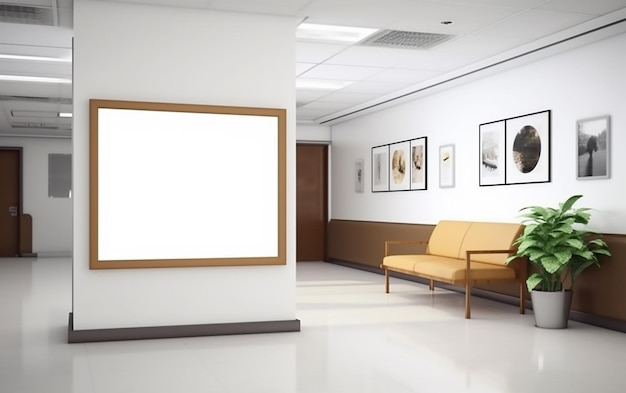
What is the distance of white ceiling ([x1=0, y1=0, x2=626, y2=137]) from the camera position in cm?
624

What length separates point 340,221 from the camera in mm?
13945

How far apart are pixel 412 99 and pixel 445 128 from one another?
1.04 meters

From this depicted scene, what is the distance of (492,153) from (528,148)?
723mm

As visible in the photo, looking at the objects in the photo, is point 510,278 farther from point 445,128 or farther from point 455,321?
point 445,128

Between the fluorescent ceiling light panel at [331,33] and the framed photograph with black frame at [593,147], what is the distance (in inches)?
93.8

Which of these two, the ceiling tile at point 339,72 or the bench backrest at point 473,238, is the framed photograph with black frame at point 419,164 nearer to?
the bench backrest at point 473,238

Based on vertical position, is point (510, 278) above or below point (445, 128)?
below

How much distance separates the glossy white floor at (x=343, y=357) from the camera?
470 cm

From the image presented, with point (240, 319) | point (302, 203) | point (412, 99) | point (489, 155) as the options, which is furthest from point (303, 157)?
point (240, 319)

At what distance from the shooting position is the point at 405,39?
751 cm

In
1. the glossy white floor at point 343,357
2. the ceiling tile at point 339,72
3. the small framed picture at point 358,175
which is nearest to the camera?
the glossy white floor at point 343,357

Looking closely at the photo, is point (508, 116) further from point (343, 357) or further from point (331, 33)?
point (343, 357)

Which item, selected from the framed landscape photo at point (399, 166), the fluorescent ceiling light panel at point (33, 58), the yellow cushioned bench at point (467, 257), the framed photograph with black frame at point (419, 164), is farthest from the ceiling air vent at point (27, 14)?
the framed landscape photo at point (399, 166)

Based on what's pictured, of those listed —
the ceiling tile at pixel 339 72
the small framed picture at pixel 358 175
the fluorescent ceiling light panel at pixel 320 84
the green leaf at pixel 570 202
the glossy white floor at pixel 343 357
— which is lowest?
the glossy white floor at pixel 343 357
